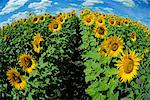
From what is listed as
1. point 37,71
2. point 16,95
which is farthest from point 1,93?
point 37,71

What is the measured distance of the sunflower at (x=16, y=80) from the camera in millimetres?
7411

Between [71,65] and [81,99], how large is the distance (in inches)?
59.0

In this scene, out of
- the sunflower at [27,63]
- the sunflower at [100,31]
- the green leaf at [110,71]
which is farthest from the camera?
the sunflower at [100,31]

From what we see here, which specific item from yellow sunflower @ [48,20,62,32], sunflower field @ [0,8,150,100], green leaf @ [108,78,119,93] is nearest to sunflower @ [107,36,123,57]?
sunflower field @ [0,8,150,100]

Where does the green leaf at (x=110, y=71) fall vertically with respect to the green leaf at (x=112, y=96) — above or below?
above

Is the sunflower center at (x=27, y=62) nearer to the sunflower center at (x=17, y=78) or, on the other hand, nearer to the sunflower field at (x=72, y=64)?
the sunflower field at (x=72, y=64)

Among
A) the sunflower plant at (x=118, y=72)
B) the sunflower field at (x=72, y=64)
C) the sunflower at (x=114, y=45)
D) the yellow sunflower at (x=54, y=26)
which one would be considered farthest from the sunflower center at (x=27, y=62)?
the yellow sunflower at (x=54, y=26)

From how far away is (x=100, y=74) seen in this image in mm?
7363

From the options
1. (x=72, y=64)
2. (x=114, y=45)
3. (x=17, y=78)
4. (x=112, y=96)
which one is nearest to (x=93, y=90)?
(x=112, y=96)

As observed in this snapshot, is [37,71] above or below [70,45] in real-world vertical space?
above

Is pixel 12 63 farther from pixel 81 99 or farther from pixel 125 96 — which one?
pixel 125 96

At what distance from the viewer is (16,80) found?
295 inches

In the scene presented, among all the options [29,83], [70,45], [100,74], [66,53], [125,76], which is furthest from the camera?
A: [70,45]

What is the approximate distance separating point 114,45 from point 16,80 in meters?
1.83
